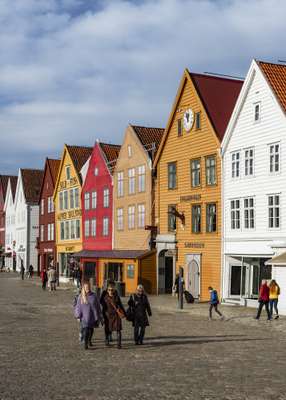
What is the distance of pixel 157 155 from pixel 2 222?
192ft

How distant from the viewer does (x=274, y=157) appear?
3209 cm

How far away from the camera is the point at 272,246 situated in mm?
31281

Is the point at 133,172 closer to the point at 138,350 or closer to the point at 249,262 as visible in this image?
the point at 249,262

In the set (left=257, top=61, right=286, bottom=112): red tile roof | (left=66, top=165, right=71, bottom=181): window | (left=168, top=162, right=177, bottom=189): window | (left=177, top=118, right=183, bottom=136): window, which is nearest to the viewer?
(left=257, top=61, right=286, bottom=112): red tile roof

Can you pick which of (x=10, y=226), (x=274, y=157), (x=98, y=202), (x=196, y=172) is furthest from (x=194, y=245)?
(x=10, y=226)

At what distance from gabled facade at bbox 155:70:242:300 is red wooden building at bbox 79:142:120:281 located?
9171 mm

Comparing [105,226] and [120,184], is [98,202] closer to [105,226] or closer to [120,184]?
[105,226]

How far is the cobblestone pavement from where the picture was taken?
1195 cm

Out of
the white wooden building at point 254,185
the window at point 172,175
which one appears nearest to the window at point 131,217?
the window at point 172,175

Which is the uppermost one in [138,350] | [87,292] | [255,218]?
[255,218]

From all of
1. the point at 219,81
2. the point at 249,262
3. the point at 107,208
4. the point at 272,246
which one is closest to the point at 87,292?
the point at 272,246

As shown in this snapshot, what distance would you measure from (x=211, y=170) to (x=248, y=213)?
4473 mm

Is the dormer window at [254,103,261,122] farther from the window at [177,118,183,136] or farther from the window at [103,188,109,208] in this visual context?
the window at [103,188,109,208]

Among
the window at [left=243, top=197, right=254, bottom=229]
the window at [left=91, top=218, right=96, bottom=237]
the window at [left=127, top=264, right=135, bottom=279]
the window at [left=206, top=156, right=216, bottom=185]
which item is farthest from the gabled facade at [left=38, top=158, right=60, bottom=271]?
the window at [left=243, top=197, right=254, bottom=229]
